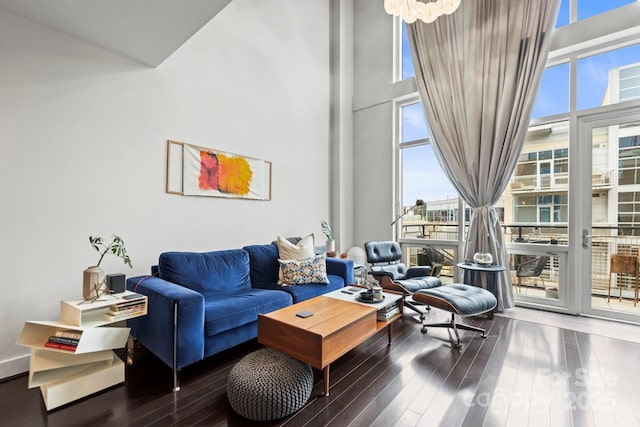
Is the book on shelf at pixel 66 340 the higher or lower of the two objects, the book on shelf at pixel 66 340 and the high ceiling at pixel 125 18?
the lower

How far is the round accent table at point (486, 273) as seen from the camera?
10.9ft

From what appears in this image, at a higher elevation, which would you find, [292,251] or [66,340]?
[292,251]

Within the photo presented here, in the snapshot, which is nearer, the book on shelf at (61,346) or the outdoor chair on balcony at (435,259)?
the book on shelf at (61,346)

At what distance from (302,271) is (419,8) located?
3.08 m

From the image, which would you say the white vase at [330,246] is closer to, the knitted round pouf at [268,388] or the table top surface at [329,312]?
the table top surface at [329,312]

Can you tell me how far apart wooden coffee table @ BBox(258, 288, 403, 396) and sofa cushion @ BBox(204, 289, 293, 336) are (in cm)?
25

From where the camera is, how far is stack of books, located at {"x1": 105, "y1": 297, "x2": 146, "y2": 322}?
1981 millimetres

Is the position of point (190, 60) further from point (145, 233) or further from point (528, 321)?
point (528, 321)

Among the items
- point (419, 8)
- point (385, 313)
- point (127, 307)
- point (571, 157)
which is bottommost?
point (385, 313)

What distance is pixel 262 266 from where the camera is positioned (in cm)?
327

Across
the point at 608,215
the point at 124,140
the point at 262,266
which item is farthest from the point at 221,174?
the point at 608,215

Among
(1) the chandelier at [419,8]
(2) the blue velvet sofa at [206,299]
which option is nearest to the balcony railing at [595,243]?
(2) the blue velvet sofa at [206,299]

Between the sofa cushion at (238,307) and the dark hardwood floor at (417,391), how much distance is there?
34cm

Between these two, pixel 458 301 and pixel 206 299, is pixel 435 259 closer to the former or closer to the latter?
pixel 458 301
